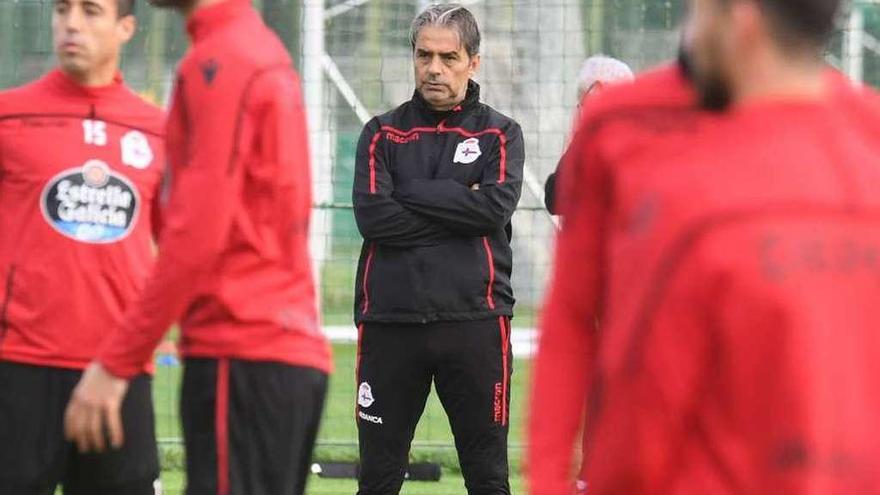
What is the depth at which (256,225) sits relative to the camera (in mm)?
4043

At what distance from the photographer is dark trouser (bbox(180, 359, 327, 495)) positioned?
13.4 feet

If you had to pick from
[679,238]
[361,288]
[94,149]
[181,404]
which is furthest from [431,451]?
[679,238]

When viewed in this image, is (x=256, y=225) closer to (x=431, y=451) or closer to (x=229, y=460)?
(x=229, y=460)

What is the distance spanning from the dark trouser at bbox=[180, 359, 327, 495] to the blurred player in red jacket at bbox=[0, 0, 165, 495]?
960 mm

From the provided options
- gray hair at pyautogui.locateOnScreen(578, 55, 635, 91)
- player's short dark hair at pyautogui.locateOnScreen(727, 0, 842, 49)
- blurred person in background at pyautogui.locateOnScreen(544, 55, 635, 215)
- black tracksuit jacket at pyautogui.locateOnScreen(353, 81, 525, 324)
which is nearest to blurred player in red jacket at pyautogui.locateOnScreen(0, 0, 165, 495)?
black tracksuit jacket at pyautogui.locateOnScreen(353, 81, 525, 324)

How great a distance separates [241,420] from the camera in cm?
412

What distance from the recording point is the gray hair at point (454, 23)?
7.14 meters

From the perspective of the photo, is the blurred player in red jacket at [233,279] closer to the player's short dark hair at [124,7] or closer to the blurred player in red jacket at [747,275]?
the player's short dark hair at [124,7]

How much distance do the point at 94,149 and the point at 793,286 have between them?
2.92 meters

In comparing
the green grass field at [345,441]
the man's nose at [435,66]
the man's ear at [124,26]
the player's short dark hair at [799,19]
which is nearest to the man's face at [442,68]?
the man's nose at [435,66]

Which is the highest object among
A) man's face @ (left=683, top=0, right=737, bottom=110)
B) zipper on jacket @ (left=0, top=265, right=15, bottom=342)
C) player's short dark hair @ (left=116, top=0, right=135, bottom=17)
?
player's short dark hair @ (left=116, top=0, right=135, bottom=17)

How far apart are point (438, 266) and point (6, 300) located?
218cm

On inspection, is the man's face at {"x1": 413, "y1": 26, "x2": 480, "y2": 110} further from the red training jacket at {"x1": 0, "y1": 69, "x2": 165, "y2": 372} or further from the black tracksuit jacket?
the red training jacket at {"x1": 0, "y1": 69, "x2": 165, "y2": 372}

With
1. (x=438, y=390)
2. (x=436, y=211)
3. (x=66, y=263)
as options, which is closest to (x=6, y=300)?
(x=66, y=263)
